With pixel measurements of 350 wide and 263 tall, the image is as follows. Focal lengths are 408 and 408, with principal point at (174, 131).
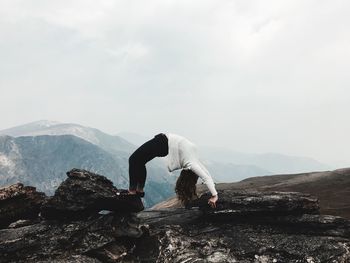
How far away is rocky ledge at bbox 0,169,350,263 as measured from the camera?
22281 millimetres

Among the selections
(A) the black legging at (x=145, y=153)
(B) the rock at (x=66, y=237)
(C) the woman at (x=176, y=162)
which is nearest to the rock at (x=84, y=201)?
(B) the rock at (x=66, y=237)

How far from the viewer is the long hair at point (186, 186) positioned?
73.6 ft

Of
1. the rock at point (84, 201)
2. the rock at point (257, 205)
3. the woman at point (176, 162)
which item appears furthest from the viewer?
the rock at point (257, 205)

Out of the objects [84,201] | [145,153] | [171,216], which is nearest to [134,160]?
[145,153]

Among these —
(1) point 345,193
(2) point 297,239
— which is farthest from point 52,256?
(1) point 345,193

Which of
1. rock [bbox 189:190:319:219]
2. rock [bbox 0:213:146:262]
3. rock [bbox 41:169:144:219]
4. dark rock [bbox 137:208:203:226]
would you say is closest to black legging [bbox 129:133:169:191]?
rock [bbox 41:169:144:219]

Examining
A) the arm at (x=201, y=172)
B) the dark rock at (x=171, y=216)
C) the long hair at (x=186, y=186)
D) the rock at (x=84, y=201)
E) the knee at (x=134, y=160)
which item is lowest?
the dark rock at (x=171, y=216)

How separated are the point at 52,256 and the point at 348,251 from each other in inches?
640

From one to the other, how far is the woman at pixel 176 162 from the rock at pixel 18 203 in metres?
7.52

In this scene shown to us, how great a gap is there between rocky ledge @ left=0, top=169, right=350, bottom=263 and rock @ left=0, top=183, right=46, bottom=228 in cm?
6

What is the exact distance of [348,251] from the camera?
22859mm

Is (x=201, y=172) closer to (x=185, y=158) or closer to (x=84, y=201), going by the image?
(x=185, y=158)

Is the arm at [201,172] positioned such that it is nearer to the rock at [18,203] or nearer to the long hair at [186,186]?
the long hair at [186,186]

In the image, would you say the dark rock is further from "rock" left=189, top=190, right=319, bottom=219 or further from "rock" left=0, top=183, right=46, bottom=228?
"rock" left=0, top=183, right=46, bottom=228
